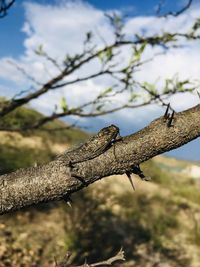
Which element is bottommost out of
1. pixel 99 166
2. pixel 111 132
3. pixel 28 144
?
pixel 99 166

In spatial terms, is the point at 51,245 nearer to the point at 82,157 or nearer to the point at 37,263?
the point at 37,263

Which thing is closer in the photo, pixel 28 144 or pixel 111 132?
pixel 111 132

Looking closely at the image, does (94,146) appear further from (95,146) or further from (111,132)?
(111,132)

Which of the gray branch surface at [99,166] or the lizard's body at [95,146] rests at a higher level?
the lizard's body at [95,146]

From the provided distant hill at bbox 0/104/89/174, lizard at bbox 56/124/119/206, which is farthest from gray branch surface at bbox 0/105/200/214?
distant hill at bbox 0/104/89/174

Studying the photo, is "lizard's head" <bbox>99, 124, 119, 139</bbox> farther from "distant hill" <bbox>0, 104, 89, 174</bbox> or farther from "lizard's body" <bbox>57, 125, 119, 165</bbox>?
"distant hill" <bbox>0, 104, 89, 174</bbox>

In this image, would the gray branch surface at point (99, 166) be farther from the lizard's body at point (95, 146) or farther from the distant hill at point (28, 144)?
the distant hill at point (28, 144)

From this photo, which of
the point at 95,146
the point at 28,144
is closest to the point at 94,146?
the point at 95,146

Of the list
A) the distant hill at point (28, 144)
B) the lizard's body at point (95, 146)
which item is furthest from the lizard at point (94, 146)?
the distant hill at point (28, 144)
